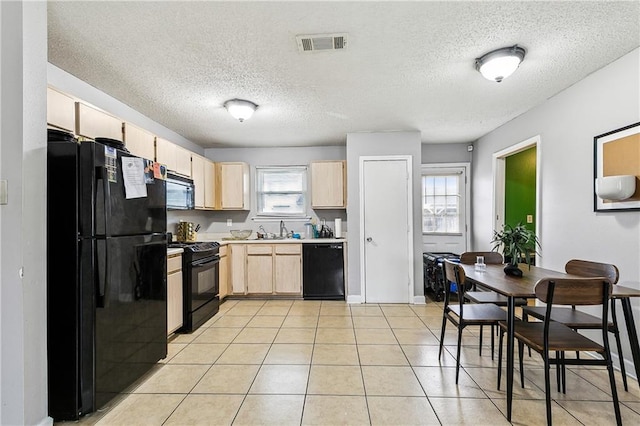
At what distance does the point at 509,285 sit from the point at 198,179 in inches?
156

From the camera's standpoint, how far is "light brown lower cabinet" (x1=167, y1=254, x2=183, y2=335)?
3.11 m

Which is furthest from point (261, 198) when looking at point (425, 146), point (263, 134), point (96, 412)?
point (96, 412)

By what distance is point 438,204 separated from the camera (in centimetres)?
543

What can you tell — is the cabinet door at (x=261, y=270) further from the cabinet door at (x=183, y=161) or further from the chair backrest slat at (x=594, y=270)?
the chair backrest slat at (x=594, y=270)

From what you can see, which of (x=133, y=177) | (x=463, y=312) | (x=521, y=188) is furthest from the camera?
(x=521, y=188)

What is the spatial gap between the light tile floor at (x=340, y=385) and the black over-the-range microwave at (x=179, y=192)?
1519 mm

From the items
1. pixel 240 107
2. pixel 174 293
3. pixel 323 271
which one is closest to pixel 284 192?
pixel 323 271

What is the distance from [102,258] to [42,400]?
0.84m

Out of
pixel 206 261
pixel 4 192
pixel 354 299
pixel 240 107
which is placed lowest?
pixel 354 299

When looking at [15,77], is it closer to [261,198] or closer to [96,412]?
[96,412]

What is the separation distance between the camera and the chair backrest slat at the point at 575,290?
5.75 ft

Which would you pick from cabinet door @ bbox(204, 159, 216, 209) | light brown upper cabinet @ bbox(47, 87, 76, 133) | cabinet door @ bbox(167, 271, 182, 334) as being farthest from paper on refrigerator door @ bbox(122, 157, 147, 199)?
cabinet door @ bbox(204, 159, 216, 209)

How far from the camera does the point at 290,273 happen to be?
472cm

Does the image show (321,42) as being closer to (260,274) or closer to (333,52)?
(333,52)
